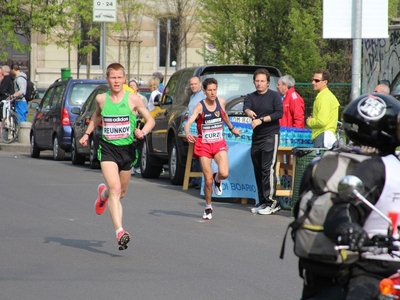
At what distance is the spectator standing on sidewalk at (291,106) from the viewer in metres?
14.1

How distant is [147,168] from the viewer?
17.4m

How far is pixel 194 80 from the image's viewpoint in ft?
49.0

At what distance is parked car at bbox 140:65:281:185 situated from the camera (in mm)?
15234

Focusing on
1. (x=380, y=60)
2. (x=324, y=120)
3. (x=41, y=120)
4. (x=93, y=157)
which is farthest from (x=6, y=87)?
(x=324, y=120)

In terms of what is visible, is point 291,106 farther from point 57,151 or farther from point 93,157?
point 57,151

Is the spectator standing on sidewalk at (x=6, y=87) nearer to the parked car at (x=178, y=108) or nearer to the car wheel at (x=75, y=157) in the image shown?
the car wheel at (x=75, y=157)

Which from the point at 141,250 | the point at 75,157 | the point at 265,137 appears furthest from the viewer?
the point at 75,157

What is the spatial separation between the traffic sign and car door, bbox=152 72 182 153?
6676 mm

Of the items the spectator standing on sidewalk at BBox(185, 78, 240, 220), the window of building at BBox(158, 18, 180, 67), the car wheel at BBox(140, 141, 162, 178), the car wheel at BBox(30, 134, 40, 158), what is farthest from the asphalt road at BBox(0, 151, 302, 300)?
the window of building at BBox(158, 18, 180, 67)

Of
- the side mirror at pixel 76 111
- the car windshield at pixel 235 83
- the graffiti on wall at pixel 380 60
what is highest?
the graffiti on wall at pixel 380 60

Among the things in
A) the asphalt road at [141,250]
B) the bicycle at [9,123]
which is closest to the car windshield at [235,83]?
the asphalt road at [141,250]

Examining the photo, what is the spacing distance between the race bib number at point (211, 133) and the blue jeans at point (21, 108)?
43.1 feet

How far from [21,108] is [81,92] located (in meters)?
4.02

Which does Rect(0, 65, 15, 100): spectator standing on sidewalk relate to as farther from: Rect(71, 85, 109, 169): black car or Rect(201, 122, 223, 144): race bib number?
Rect(201, 122, 223, 144): race bib number
